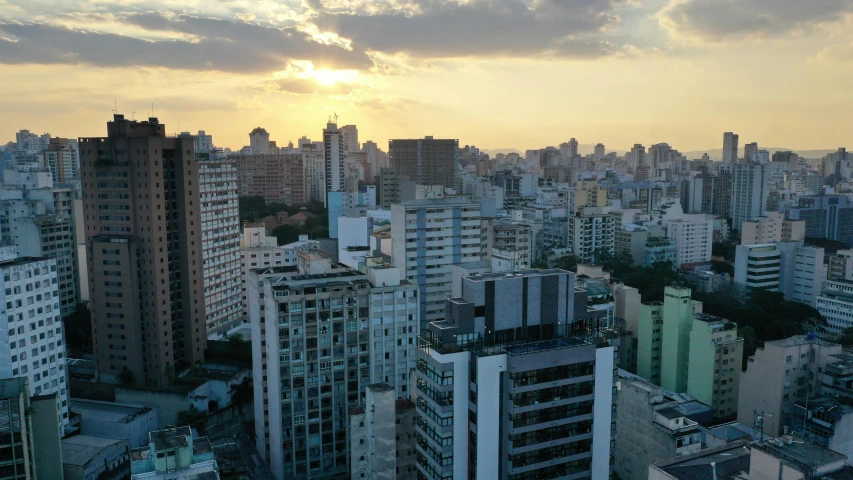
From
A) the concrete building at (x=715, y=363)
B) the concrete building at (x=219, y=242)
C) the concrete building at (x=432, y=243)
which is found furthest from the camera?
the concrete building at (x=219, y=242)

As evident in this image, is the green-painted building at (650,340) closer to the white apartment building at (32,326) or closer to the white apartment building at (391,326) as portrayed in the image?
the white apartment building at (391,326)

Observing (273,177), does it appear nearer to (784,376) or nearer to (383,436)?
(383,436)

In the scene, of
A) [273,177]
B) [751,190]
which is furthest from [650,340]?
[273,177]

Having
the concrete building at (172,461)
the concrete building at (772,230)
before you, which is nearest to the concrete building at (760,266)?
the concrete building at (772,230)

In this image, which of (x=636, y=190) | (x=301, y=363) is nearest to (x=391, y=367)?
(x=301, y=363)

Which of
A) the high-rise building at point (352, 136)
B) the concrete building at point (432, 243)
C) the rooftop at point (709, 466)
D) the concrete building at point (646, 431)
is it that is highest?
the high-rise building at point (352, 136)

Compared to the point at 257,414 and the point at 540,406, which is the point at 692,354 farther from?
the point at 257,414
